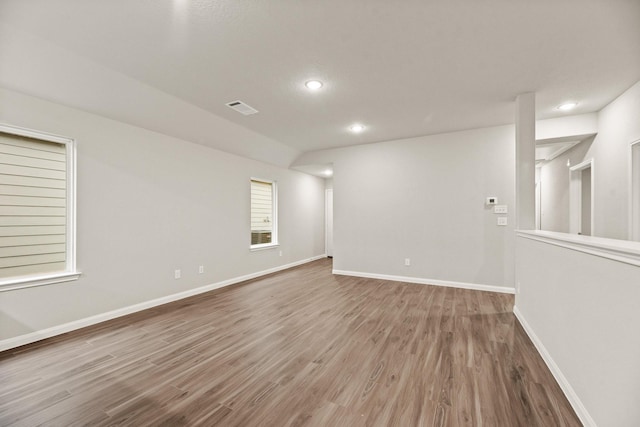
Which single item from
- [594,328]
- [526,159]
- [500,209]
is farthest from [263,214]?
[594,328]

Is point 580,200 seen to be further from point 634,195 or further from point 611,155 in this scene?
point 634,195

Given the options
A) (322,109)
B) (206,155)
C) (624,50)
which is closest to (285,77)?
(322,109)

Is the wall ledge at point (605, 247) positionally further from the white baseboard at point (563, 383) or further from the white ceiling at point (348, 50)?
the white ceiling at point (348, 50)

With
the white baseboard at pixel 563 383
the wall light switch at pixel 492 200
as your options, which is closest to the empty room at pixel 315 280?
the white baseboard at pixel 563 383

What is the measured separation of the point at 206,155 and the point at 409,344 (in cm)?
409

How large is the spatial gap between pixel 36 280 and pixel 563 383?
468 cm

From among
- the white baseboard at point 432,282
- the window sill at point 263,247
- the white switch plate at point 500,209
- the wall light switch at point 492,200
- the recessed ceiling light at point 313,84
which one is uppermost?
the recessed ceiling light at point 313,84

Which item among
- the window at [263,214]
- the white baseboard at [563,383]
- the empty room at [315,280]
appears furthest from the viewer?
the window at [263,214]

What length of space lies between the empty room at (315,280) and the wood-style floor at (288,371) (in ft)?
0.08

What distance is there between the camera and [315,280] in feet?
16.8

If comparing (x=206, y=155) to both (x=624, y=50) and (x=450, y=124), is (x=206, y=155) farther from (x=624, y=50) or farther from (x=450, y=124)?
(x=624, y=50)

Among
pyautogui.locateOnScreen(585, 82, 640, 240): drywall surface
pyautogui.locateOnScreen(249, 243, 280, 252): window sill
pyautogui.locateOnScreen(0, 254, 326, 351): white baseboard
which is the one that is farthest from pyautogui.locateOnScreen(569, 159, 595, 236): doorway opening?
pyautogui.locateOnScreen(0, 254, 326, 351): white baseboard

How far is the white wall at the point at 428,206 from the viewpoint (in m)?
4.32

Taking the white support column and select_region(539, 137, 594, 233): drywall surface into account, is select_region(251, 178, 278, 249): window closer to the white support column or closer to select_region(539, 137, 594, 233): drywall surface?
the white support column
